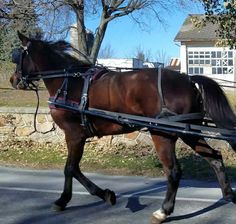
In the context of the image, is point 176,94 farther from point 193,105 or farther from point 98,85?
point 98,85

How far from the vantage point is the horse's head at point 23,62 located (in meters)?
7.21

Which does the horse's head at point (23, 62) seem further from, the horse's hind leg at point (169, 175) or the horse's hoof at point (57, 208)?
the horse's hind leg at point (169, 175)

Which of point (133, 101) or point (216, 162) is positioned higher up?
point (133, 101)

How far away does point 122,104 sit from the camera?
21.5 feet

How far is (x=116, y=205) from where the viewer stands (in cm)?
720

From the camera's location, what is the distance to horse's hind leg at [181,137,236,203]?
650cm

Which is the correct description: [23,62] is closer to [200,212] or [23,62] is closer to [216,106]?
[216,106]

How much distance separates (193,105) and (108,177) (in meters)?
3.59

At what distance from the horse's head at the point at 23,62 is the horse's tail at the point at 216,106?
225cm

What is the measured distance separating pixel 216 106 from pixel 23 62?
272 cm

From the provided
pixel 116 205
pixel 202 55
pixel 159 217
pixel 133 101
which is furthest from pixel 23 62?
pixel 202 55

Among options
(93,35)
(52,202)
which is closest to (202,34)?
(93,35)

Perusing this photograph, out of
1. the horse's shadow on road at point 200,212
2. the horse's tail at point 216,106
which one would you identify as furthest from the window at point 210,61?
the horse's tail at point 216,106

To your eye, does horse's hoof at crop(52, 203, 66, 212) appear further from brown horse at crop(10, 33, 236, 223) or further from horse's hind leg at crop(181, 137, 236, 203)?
horse's hind leg at crop(181, 137, 236, 203)
